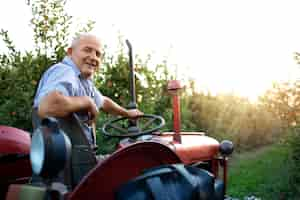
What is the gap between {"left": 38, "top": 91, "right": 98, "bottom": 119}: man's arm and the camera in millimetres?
2232

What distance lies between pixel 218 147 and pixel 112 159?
4.95 feet

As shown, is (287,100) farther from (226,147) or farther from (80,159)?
(80,159)

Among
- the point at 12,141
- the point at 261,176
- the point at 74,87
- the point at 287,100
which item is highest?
the point at 74,87

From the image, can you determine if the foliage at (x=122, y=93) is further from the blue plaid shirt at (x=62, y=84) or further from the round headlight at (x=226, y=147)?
the blue plaid shirt at (x=62, y=84)

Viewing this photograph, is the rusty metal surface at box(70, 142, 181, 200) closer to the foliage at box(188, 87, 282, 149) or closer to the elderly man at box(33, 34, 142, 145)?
the elderly man at box(33, 34, 142, 145)

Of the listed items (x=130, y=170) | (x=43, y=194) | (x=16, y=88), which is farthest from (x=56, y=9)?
(x=43, y=194)

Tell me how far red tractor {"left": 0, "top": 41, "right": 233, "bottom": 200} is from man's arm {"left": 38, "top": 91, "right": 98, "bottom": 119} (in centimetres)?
6

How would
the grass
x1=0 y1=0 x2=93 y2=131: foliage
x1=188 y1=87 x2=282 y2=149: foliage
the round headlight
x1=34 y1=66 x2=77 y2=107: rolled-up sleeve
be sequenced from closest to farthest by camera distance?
x1=34 y1=66 x2=77 y2=107: rolled-up sleeve, the round headlight, the grass, x1=0 y1=0 x2=93 y2=131: foliage, x1=188 y1=87 x2=282 y2=149: foliage

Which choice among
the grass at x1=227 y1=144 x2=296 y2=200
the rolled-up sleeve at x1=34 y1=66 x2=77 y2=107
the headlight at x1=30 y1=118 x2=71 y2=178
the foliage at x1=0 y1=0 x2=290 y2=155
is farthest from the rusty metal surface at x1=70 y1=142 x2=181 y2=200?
the foliage at x1=0 y1=0 x2=290 y2=155

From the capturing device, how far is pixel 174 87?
9.27 feet

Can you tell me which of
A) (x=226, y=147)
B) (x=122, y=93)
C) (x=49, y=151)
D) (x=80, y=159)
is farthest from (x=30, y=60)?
(x=49, y=151)

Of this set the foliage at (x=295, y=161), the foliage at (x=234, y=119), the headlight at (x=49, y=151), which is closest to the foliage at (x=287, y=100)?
the foliage at (x=295, y=161)

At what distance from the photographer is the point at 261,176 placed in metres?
5.59

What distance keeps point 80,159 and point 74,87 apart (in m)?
0.42
